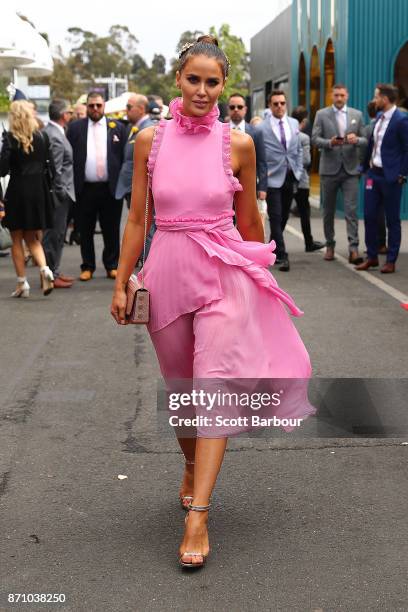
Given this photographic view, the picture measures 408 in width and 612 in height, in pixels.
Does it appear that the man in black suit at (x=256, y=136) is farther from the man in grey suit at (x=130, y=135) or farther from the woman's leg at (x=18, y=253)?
the woman's leg at (x=18, y=253)

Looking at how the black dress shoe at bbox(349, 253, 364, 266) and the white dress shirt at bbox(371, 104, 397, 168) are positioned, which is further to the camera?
the black dress shoe at bbox(349, 253, 364, 266)

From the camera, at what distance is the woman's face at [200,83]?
4.10 meters

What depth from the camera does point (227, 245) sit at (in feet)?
13.9

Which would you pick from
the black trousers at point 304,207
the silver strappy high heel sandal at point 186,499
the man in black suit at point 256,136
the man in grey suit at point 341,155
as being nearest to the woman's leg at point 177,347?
the silver strappy high heel sandal at point 186,499

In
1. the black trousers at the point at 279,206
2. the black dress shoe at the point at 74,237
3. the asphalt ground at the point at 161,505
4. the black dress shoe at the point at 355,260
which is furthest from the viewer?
the black dress shoe at the point at 74,237

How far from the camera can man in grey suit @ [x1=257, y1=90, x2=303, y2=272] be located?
505 inches

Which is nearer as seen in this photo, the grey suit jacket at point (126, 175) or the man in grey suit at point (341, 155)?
the grey suit jacket at point (126, 175)

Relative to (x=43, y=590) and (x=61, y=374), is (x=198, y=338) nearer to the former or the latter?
(x=43, y=590)

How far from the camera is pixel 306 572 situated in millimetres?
3947

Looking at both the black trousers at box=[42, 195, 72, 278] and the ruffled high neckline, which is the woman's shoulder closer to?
the ruffled high neckline

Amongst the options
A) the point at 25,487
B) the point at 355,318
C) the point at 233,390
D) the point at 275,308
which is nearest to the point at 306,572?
the point at 233,390

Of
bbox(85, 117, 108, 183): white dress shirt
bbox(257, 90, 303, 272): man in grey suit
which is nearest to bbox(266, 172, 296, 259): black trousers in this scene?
bbox(257, 90, 303, 272): man in grey suit

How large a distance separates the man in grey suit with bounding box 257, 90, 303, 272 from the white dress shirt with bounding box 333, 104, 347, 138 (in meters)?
0.71

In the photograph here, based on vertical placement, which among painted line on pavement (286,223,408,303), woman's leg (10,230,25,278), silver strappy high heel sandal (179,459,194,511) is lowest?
silver strappy high heel sandal (179,459,194,511)
